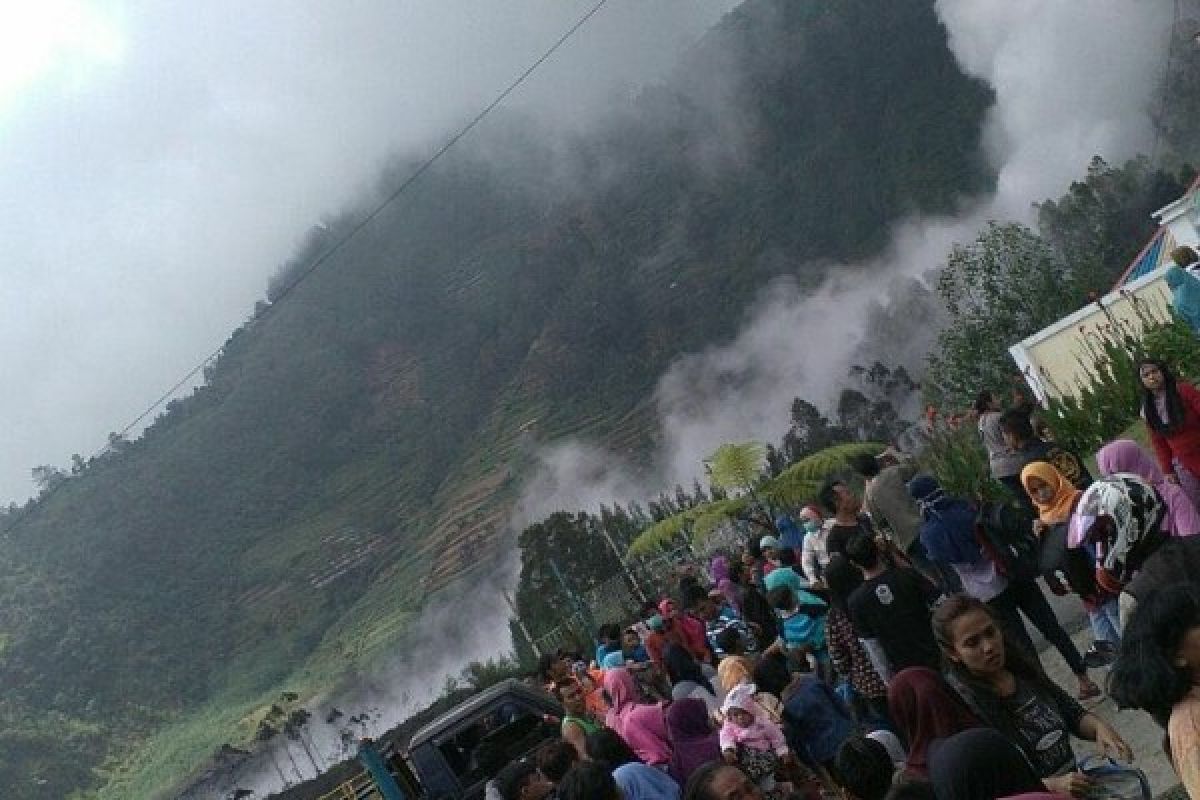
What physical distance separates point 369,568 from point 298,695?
65.3 ft

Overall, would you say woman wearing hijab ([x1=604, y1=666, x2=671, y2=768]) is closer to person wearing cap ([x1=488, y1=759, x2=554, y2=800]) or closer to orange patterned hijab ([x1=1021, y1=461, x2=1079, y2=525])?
person wearing cap ([x1=488, y1=759, x2=554, y2=800])

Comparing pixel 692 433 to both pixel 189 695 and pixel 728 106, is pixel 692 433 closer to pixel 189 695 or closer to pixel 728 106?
pixel 189 695

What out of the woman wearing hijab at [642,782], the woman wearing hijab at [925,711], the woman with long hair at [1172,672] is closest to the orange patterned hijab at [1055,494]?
the woman wearing hijab at [925,711]

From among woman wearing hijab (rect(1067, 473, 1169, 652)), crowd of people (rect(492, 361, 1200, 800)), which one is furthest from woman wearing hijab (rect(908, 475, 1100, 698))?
woman wearing hijab (rect(1067, 473, 1169, 652))

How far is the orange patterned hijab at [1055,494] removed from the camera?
198 inches

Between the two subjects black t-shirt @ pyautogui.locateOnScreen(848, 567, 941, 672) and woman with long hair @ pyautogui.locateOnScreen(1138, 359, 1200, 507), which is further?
woman with long hair @ pyautogui.locateOnScreen(1138, 359, 1200, 507)

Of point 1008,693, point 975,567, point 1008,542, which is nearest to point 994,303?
point 975,567

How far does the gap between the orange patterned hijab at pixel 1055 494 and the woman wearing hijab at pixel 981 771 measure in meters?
2.72

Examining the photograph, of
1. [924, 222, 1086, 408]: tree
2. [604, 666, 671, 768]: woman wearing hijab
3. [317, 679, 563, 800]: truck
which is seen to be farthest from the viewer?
[924, 222, 1086, 408]: tree

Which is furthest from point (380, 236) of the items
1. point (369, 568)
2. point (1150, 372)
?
point (1150, 372)

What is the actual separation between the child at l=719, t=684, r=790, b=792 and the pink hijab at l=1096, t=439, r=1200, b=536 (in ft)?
6.38

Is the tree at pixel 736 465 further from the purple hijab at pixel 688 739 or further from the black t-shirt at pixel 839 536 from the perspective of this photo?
the purple hijab at pixel 688 739

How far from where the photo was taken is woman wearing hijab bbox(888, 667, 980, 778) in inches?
130

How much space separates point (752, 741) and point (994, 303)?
31.7 meters
